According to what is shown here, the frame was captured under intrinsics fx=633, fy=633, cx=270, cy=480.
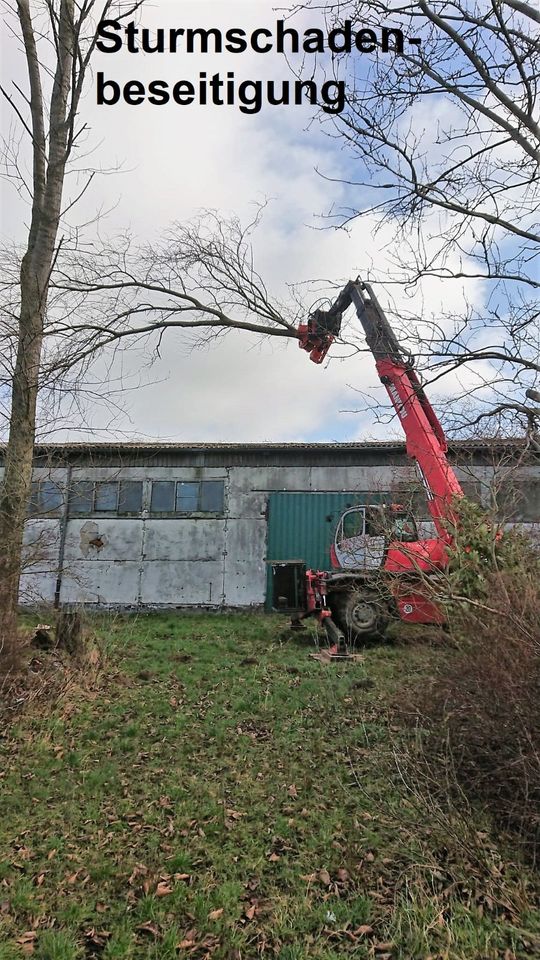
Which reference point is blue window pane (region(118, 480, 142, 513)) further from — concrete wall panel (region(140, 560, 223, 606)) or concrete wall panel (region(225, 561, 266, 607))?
concrete wall panel (region(225, 561, 266, 607))

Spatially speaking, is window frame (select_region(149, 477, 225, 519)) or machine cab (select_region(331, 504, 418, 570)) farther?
window frame (select_region(149, 477, 225, 519))

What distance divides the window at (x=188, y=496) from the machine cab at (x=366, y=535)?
4.97 meters

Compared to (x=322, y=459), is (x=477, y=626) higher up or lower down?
lower down

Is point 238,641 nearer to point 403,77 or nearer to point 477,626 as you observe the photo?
point 477,626

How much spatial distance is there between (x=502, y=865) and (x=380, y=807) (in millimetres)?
1045

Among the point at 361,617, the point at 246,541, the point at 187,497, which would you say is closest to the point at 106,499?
the point at 187,497

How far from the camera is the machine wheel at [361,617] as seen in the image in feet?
35.8

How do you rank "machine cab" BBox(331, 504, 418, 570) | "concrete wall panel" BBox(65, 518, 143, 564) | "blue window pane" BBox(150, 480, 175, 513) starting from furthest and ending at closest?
"blue window pane" BBox(150, 480, 175, 513), "concrete wall panel" BBox(65, 518, 143, 564), "machine cab" BBox(331, 504, 418, 570)

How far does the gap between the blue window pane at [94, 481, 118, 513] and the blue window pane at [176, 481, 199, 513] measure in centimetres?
168

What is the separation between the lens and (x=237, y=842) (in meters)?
4.76

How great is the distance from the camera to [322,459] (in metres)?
16.4

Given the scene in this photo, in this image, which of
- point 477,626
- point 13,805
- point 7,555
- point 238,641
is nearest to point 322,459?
point 238,641

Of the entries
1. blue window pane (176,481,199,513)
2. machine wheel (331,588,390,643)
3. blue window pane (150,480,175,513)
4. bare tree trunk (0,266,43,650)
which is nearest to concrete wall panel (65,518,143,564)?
blue window pane (150,480,175,513)

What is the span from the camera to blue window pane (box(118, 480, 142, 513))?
16.7m
